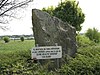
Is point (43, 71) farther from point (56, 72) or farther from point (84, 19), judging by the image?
point (84, 19)

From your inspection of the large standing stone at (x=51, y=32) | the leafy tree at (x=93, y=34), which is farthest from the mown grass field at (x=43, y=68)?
the leafy tree at (x=93, y=34)

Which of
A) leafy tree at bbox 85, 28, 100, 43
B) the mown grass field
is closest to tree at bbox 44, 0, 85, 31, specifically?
leafy tree at bbox 85, 28, 100, 43

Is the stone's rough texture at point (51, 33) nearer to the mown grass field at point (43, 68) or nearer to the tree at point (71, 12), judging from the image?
the mown grass field at point (43, 68)

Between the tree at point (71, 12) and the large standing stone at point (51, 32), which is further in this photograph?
the tree at point (71, 12)

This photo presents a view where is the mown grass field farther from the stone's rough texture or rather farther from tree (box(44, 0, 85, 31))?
tree (box(44, 0, 85, 31))

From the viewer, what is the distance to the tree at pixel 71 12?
2805cm

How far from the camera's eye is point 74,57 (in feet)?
39.4

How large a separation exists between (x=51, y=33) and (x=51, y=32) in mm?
40

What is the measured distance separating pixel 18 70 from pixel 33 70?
1.86 feet

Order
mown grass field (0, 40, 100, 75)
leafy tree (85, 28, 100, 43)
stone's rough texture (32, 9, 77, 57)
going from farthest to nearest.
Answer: leafy tree (85, 28, 100, 43)
stone's rough texture (32, 9, 77, 57)
mown grass field (0, 40, 100, 75)

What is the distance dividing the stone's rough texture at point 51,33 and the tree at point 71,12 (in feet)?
52.4

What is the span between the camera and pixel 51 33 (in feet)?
37.8

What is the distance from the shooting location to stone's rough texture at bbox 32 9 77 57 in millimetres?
11344

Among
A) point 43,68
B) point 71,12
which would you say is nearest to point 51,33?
point 43,68
